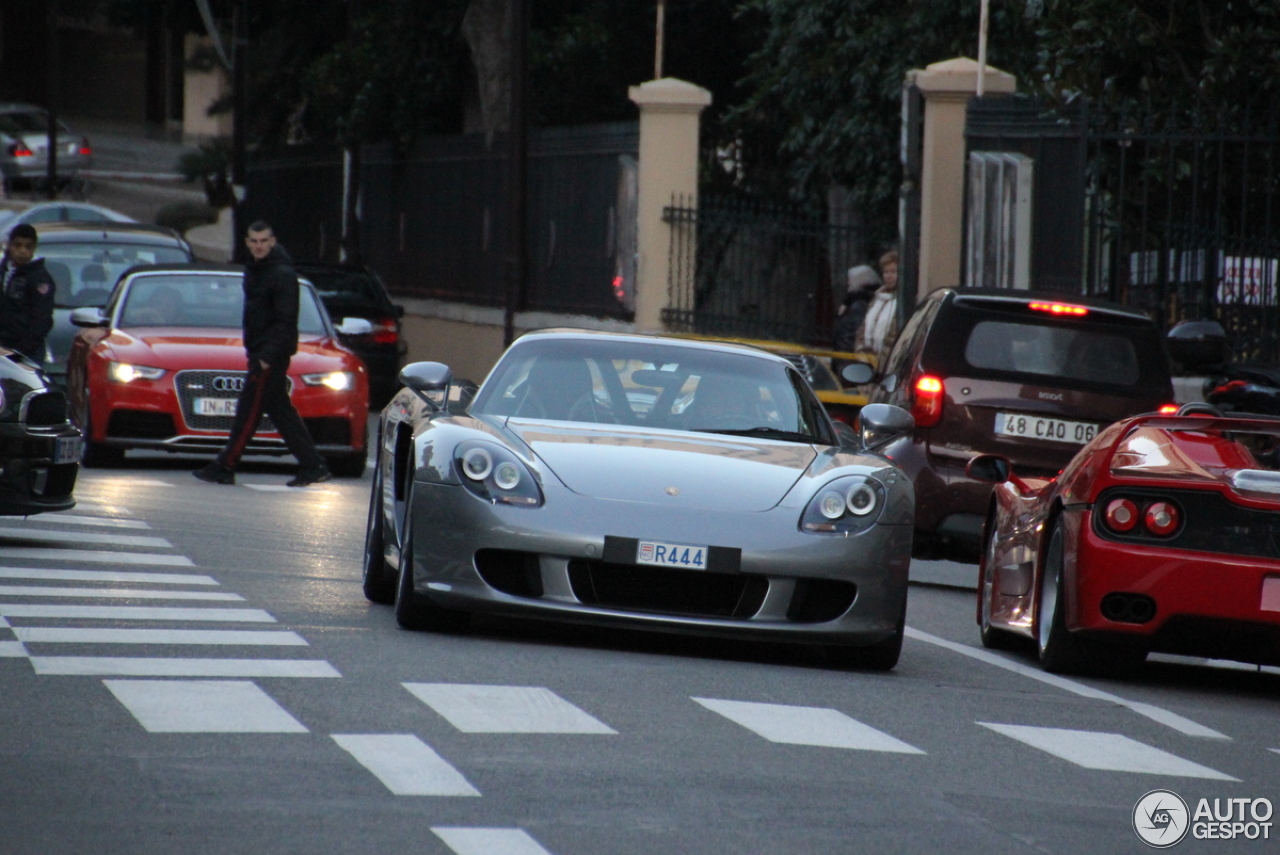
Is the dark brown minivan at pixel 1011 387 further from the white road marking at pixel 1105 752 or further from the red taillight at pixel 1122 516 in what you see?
the white road marking at pixel 1105 752

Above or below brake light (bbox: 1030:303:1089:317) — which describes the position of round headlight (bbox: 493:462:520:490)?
below

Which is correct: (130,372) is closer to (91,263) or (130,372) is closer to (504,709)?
(91,263)

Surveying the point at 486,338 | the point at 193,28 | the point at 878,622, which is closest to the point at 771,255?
the point at 486,338

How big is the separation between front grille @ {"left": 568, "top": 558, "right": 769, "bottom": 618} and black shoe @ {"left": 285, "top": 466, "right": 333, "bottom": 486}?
336 inches

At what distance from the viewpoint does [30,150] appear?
212ft

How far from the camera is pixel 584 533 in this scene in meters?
8.81

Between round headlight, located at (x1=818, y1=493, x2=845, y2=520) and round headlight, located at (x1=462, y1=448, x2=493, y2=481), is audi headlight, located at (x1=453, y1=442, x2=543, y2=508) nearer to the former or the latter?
round headlight, located at (x1=462, y1=448, x2=493, y2=481)

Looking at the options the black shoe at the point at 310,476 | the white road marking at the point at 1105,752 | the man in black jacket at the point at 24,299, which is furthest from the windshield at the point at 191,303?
the white road marking at the point at 1105,752

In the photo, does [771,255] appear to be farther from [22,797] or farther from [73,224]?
[22,797]

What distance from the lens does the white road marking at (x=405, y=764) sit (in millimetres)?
6074

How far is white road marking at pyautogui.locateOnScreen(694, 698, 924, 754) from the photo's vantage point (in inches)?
282

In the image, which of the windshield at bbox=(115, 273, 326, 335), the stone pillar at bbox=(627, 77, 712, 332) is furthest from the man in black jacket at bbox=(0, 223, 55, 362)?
the stone pillar at bbox=(627, 77, 712, 332)

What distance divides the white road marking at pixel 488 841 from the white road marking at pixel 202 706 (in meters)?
1.33

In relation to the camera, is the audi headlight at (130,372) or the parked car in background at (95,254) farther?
the parked car in background at (95,254)
